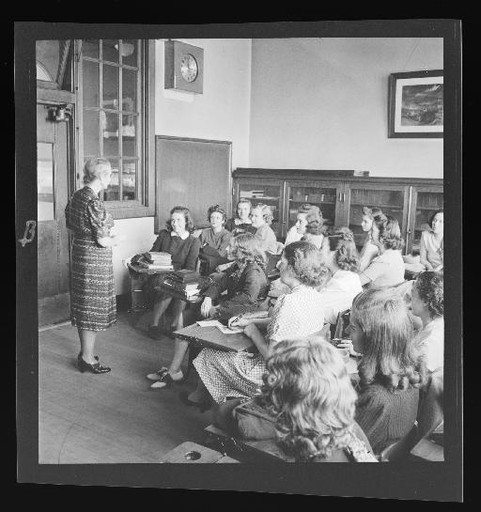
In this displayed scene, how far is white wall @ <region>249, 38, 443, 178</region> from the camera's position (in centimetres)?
227

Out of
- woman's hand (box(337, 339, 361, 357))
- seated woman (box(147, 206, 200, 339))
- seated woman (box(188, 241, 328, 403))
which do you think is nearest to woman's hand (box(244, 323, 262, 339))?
seated woman (box(188, 241, 328, 403))

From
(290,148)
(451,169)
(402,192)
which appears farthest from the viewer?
(290,148)

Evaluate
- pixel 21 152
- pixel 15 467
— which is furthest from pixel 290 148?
pixel 15 467

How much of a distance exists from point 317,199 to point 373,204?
1.07ft

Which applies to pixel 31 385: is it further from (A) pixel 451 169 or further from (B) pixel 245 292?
(A) pixel 451 169

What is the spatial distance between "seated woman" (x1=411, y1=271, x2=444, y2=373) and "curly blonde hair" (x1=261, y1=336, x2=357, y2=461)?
35 centimetres

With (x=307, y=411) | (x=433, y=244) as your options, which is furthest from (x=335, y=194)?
(x=307, y=411)

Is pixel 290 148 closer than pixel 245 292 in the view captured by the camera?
No

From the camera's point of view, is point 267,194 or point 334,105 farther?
point 267,194

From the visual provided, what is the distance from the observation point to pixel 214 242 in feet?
8.70

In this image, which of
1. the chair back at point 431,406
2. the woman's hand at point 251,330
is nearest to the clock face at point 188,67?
the woman's hand at point 251,330

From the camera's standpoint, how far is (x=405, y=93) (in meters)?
2.55

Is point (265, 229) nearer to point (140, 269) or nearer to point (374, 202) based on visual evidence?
point (140, 269)

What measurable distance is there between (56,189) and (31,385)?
2.48ft
